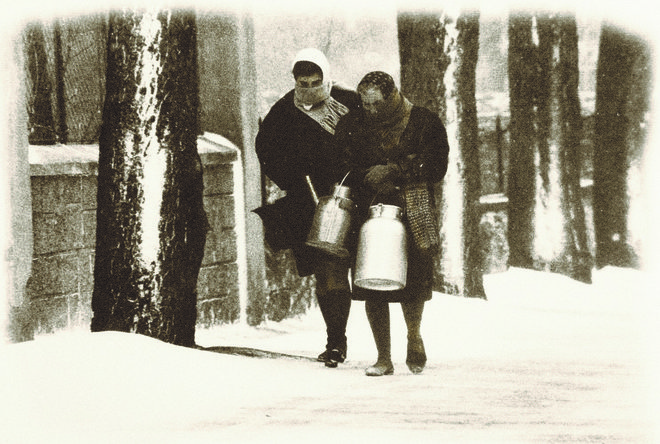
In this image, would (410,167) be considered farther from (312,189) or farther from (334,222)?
(312,189)

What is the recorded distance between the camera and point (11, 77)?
27.0ft

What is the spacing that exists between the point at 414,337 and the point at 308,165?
56.3 inches

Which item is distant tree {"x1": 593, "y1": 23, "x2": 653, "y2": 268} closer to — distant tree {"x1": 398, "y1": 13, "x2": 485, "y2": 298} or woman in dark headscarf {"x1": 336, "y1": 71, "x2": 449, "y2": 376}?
distant tree {"x1": 398, "y1": 13, "x2": 485, "y2": 298}

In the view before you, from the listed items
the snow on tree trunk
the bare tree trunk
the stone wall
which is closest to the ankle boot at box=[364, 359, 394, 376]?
the snow on tree trunk

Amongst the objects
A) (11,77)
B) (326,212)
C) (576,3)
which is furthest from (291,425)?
(576,3)

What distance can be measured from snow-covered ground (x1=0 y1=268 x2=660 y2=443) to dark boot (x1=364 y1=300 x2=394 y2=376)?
12 centimetres

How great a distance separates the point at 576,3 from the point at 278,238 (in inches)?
263

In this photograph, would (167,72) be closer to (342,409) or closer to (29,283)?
(29,283)

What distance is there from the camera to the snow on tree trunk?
8070 millimetres

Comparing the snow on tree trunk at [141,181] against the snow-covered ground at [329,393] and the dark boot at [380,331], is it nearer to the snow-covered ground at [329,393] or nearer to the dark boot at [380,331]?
the snow-covered ground at [329,393]

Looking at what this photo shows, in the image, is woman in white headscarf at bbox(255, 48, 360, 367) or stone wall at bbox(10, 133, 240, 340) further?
stone wall at bbox(10, 133, 240, 340)

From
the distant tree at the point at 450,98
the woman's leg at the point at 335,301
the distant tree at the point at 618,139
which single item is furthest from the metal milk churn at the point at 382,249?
the distant tree at the point at 618,139

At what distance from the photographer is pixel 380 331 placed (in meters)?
7.82

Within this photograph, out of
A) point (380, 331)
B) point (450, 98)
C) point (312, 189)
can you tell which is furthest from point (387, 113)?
point (450, 98)
